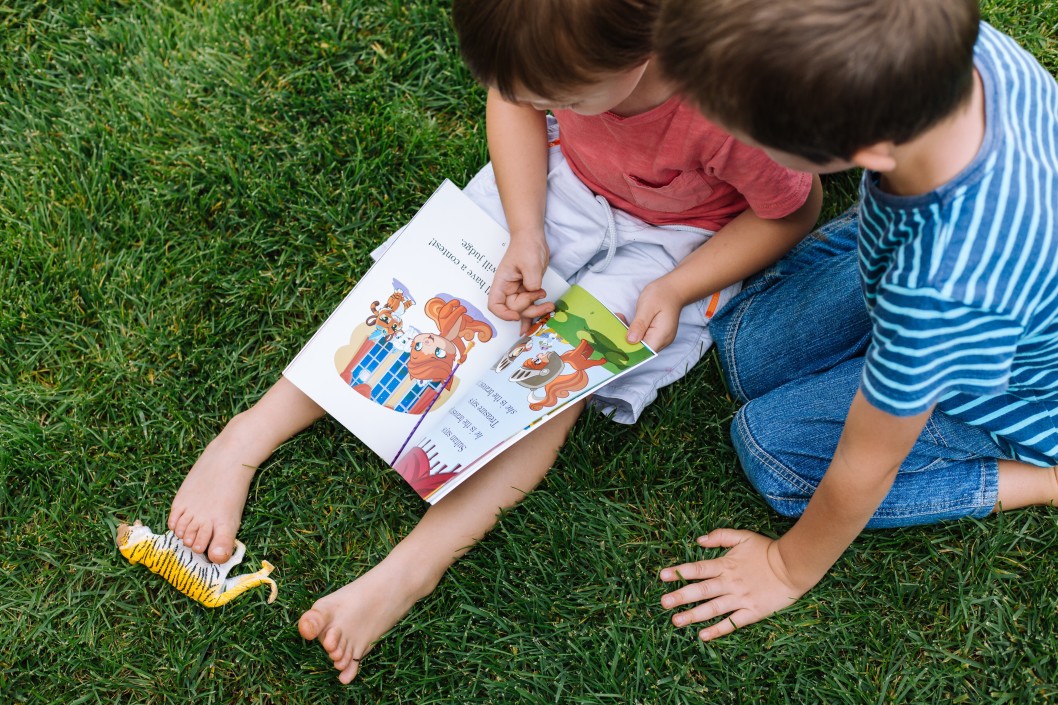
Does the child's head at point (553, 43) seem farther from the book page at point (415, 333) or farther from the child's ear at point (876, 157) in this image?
the book page at point (415, 333)

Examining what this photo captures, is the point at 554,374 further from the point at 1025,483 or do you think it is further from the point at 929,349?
the point at 1025,483

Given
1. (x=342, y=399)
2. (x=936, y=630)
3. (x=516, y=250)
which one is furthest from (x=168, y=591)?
(x=936, y=630)

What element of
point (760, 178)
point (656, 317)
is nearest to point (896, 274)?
point (760, 178)

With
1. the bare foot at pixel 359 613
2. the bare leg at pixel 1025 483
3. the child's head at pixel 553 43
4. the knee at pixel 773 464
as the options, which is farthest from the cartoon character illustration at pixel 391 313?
the bare leg at pixel 1025 483

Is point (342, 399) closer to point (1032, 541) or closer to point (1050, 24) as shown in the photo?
point (1032, 541)

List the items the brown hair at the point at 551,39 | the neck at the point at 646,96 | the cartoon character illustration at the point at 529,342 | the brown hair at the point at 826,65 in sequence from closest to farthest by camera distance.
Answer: the brown hair at the point at 826,65
the brown hair at the point at 551,39
the neck at the point at 646,96
the cartoon character illustration at the point at 529,342

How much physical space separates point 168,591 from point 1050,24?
6.59 feet

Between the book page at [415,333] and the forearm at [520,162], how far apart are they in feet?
0.21

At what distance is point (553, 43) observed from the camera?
1.03 m

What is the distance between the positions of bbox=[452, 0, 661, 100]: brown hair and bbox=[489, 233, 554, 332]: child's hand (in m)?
0.41

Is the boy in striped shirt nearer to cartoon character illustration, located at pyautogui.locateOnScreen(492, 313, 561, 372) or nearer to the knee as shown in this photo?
the knee

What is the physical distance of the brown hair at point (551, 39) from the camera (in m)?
1.01

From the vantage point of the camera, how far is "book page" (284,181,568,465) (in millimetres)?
1507

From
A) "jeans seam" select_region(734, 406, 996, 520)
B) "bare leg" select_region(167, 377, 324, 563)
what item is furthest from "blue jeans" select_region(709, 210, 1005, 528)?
"bare leg" select_region(167, 377, 324, 563)
